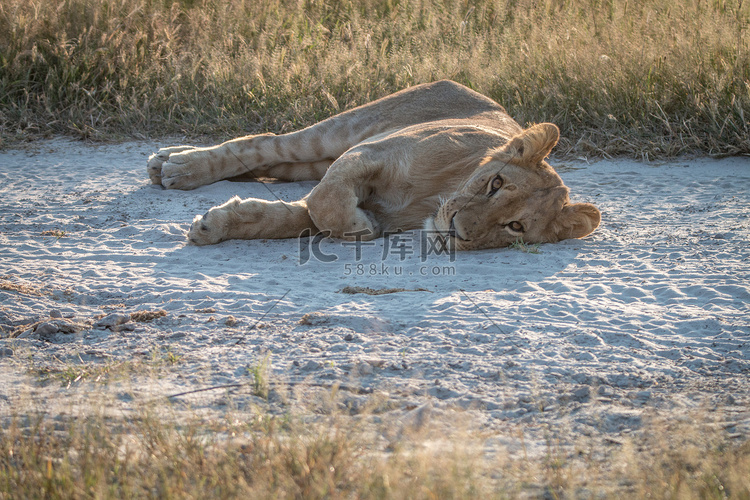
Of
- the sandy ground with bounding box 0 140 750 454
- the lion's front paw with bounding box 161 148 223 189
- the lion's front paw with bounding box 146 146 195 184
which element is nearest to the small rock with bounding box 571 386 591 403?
the sandy ground with bounding box 0 140 750 454

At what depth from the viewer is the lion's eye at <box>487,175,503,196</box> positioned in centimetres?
411

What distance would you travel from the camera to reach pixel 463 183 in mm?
4367

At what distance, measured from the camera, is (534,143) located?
4.10 meters

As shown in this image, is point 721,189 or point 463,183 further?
point 721,189

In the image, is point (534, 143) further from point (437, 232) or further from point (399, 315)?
point (399, 315)

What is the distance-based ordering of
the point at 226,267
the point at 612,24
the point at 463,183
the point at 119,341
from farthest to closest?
the point at 612,24 < the point at 463,183 < the point at 226,267 < the point at 119,341

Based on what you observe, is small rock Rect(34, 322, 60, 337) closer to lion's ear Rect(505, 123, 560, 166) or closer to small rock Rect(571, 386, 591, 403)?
small rock Rect(571, 386, 591, 403)

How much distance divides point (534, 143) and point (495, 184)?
34 cm

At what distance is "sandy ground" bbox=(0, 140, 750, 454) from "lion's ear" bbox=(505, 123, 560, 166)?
58 cm

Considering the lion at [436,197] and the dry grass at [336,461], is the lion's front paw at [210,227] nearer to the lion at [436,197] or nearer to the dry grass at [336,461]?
the lion at [436,197]

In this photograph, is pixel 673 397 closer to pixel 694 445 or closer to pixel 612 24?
pixel 694 445

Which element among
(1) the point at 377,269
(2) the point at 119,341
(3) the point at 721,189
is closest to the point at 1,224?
(2) the point at 119,341

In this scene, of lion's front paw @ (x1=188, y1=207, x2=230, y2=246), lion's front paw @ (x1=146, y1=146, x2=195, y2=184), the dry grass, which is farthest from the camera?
lion's front paw @ (x1=146, y1=146, x2=195, y2=184)

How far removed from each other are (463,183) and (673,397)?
7.42 ft
